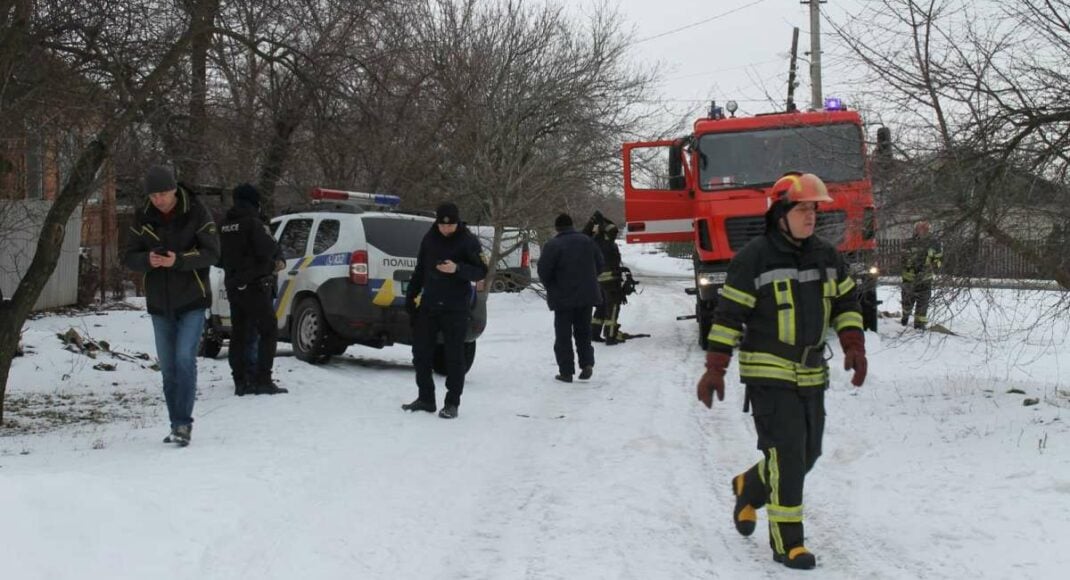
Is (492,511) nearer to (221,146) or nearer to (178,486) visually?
(178,486)

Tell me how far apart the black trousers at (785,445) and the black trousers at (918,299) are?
3.99 metres

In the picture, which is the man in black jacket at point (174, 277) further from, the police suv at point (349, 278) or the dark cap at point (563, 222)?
the dark cap at point (563, 222)

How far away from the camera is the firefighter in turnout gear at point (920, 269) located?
8.20 metres

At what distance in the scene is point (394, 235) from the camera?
11375mm

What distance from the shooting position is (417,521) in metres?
5.61

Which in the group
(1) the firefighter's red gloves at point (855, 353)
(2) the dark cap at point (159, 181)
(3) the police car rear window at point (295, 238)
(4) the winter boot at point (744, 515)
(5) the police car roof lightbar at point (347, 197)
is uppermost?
(5) the police car roof lightbar at point (347, 197)

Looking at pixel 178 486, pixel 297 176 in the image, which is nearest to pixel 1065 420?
pixel 178 486

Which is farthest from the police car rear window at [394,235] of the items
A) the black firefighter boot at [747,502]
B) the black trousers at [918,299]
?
the black firefighter boot at [747,502]

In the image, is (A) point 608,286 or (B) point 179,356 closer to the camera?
(B) point 179,356

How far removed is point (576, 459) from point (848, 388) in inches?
172

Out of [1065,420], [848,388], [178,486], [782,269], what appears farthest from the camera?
[848,388]

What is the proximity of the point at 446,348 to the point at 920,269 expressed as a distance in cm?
400

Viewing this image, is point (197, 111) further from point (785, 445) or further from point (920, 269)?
point (785, 445)

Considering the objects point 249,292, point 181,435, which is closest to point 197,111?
point 249,292
